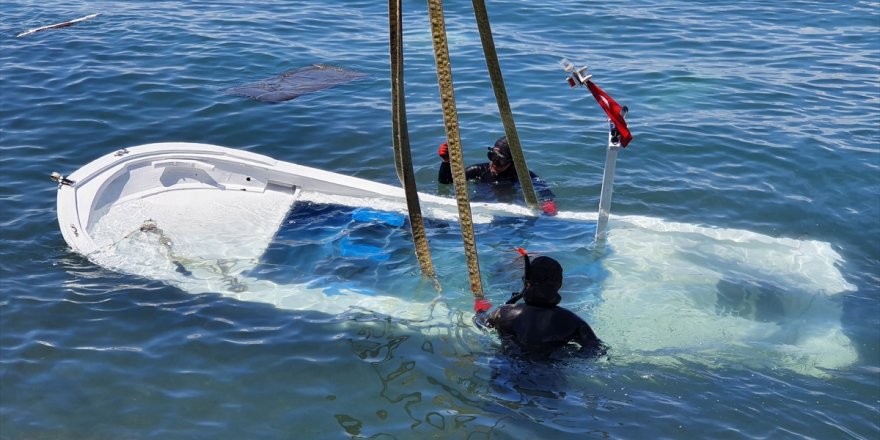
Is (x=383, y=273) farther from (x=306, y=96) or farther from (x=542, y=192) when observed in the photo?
(x=306, y=96)

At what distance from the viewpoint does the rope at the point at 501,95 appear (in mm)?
5969

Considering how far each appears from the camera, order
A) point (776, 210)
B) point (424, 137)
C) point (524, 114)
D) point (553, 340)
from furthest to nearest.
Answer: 1. point (524, 114)
2. point (424, 137)
3. point (776, 210)
4. point (553, 340)

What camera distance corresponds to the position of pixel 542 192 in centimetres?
849

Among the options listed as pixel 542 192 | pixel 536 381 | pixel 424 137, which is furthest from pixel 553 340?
pixel 424 137

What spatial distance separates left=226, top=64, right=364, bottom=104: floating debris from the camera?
1201 centimetres

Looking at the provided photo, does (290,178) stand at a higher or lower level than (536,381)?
higher

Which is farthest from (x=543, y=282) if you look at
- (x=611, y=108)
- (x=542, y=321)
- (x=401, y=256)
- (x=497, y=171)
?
(x=497, y=171)

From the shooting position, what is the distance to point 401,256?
7188 mm

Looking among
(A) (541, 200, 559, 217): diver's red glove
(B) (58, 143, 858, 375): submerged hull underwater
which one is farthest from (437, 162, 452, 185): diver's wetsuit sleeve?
(A) (541, 200, 559, 217): diver's red glove

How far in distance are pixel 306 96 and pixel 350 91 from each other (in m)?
0.65

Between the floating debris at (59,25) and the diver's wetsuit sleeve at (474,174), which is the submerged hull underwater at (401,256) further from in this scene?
the floating debris at (59,25)

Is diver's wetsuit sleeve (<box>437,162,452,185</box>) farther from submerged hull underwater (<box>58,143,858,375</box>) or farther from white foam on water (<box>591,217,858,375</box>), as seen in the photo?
white foam on water (<box>591,217,858,375</box>)

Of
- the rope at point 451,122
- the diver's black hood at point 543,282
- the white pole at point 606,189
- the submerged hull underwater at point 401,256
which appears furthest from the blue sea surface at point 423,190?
the rope at point 451,122

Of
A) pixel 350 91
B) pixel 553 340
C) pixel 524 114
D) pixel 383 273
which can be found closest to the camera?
pixel 553 340
